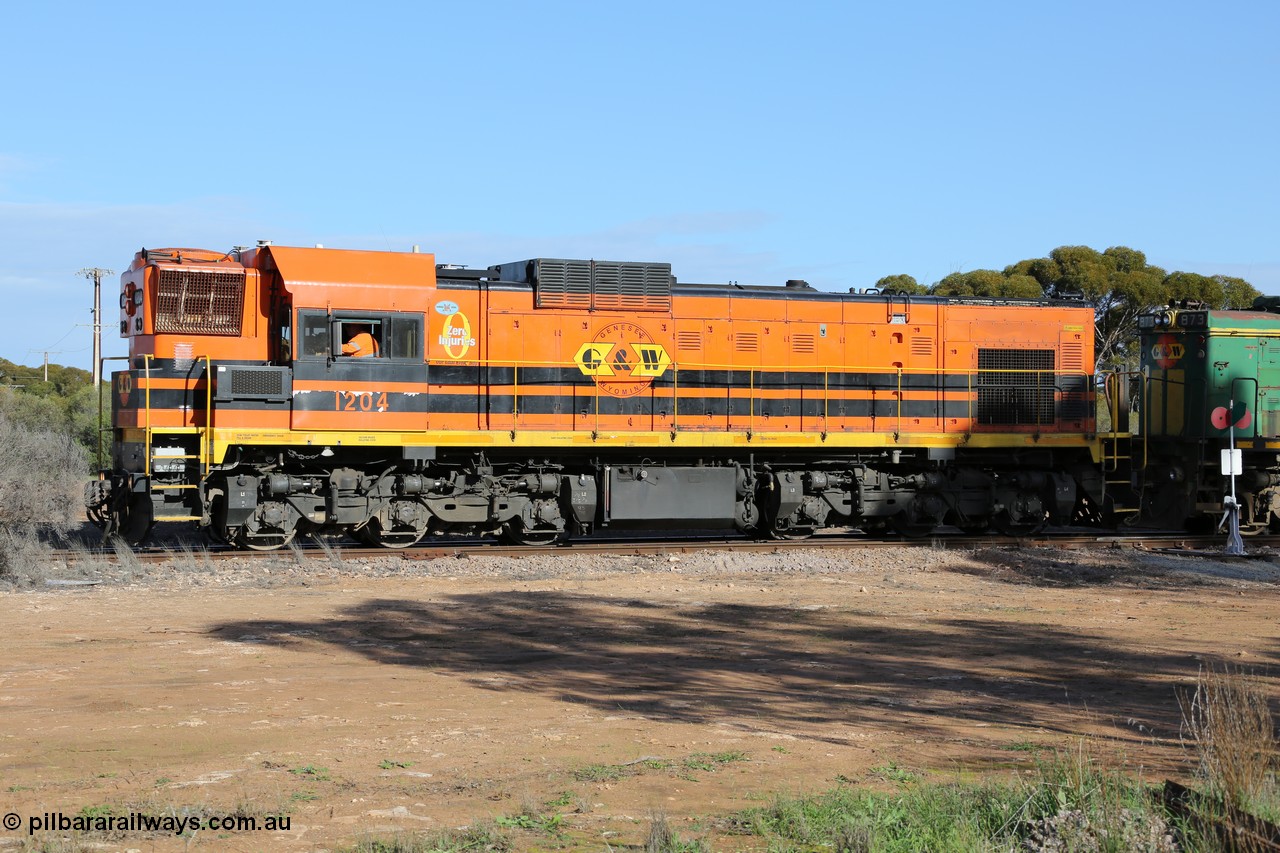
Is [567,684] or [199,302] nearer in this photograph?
[567,684]

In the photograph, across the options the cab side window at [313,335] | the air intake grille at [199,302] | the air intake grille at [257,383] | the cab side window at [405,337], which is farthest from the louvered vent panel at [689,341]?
the air intake grille at [199,302]

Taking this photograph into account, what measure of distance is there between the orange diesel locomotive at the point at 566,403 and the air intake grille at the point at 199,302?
27mm

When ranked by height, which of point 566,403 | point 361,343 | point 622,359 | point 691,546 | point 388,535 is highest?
point 361,343

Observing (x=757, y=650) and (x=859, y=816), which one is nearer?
(x=859, y=816)

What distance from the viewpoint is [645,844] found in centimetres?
601

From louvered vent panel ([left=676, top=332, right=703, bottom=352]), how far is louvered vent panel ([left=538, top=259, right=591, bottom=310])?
1.52 meters

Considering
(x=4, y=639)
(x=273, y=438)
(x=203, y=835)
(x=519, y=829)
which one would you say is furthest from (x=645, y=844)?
(x=273, y=438)

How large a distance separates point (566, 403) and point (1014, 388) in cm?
772

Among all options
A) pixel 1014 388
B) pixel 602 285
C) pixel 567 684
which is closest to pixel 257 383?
pixel 602 285

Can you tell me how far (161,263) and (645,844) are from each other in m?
13.3

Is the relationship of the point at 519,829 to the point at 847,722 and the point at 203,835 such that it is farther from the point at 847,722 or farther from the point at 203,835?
the point at 847,722

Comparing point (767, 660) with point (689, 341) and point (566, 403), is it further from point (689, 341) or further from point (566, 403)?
point (689, 341)

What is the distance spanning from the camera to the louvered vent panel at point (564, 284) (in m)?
18.0

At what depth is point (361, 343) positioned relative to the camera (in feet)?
55.3
